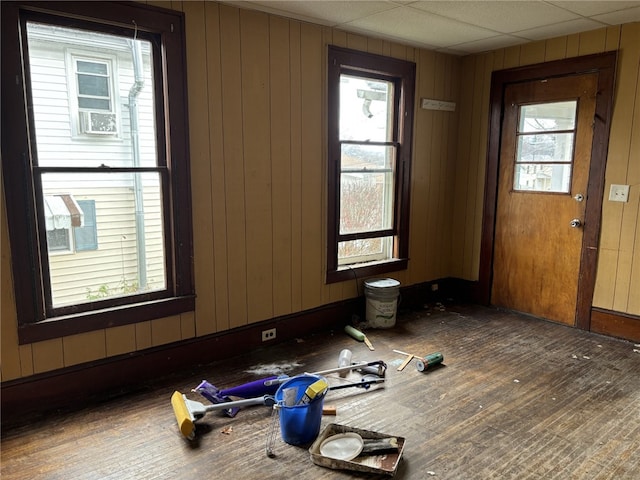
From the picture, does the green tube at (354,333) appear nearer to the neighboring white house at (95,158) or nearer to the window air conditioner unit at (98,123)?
the neighboring white house at (95,158)

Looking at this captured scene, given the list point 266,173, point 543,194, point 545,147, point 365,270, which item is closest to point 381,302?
point 365,270

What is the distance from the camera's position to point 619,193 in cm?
378

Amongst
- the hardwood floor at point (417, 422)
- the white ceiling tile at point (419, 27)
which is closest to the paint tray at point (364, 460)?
the hardwood floor at point (417, 422)

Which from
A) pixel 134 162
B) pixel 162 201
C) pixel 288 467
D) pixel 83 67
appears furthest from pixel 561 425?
pixel 83 67

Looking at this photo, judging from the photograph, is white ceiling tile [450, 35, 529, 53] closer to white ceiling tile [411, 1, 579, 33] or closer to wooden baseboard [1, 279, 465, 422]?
white ceiling tile [411, 1, 579, 33]

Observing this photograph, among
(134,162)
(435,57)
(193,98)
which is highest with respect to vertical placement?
(435,57)

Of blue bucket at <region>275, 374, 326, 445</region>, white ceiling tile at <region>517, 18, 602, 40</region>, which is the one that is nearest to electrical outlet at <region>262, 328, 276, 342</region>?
blue bucket at <region>275, 374, 326, 445</region>

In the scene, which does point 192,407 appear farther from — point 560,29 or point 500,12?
point 560,29

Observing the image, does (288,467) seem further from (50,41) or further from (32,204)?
(50,41)

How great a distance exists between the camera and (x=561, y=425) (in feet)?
8.59

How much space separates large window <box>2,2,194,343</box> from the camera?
2.54 m

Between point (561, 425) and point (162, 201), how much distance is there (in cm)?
A: 279

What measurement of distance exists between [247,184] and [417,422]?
1992mm

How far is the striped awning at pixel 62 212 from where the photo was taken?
2.69 m
